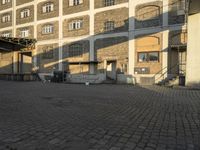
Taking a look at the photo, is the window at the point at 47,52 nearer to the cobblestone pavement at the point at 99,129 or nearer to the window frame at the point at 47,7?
the window frame at the point at 47,7

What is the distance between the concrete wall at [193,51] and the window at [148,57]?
20.3 ft

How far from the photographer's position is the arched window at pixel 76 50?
91.8 ft

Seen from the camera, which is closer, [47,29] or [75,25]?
[75,25]

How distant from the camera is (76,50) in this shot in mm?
28312

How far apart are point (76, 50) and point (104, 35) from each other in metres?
4.34

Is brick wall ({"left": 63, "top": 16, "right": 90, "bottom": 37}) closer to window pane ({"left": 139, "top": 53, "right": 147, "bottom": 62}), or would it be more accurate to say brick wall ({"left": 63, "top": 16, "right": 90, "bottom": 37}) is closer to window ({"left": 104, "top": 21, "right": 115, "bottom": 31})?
window ({"left": 104, "top": 21, "right": 115, "bottom": 31})

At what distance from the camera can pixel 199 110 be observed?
8117 mm

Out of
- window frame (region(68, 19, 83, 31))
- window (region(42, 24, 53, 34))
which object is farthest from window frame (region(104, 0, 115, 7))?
window (region(42, 24, 53, 34))

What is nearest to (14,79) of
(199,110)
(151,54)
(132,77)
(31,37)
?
(31,37)

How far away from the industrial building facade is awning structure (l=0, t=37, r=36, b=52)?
104cm

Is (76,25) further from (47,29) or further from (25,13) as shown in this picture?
(25,13)

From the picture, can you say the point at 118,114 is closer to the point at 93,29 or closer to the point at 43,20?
the point at 93,29

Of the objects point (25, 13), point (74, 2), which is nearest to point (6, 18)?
point (25, 13)

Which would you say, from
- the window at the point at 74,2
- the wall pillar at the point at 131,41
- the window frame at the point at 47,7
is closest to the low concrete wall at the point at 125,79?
the wall pillar at the point at 131,41
